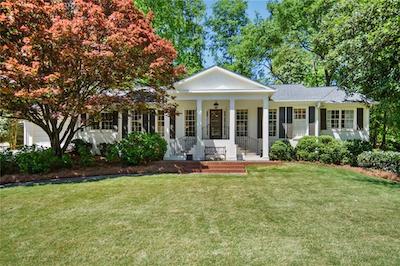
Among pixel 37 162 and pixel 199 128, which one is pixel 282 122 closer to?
pixel 199 128

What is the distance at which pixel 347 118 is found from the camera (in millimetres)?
17891

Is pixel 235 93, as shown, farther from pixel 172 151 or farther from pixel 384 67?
pixel 384 67

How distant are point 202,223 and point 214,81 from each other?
1066 cm

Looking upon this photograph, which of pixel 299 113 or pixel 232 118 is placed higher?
pixel 299 113

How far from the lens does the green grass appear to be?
4.78m

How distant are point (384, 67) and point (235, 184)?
7.23 m

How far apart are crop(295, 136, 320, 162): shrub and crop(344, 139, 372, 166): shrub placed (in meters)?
1.39

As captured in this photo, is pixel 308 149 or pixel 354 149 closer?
pixel 354 149

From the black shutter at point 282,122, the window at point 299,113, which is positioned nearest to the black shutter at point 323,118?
the window at point 299,113

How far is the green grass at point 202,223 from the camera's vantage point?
15.7ft

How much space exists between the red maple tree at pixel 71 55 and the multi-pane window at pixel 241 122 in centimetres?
612

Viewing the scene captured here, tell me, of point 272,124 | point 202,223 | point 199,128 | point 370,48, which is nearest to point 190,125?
point 199,128

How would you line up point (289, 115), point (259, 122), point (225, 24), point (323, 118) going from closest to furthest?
point (259, 122) → point (289, 115) → point (323, 118) → point (225, 24)

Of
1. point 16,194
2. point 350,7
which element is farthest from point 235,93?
point 16,194
